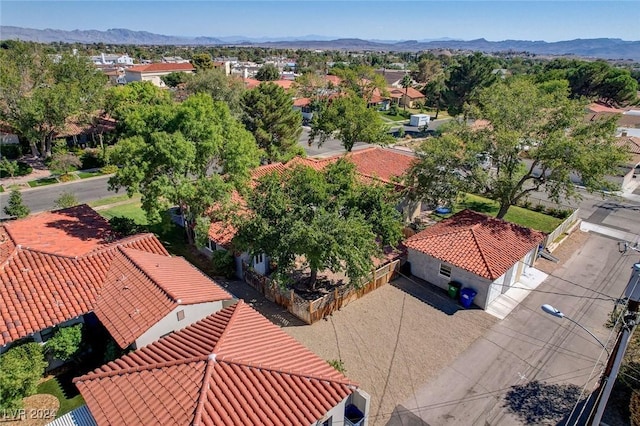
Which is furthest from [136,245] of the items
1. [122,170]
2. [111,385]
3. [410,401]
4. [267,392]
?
[410,401]

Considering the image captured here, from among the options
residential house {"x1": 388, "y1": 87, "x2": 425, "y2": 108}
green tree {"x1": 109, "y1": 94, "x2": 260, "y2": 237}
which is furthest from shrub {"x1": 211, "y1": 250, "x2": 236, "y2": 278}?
residential house {"x1": 388, "y1": 87, "x2": 425, "y2": 108}

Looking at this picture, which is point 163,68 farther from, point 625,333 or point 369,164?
point 625,333

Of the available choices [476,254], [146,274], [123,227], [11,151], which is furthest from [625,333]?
[11,151]

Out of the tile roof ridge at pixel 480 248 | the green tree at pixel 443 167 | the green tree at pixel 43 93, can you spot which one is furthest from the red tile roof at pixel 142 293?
the green tree at pixel 43 93

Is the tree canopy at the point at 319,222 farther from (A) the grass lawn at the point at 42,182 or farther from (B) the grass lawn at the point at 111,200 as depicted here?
(A) the grass lawn at the point at 42,182

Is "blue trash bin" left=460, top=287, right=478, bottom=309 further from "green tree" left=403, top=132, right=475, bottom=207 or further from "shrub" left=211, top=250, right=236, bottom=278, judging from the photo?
"shrub" left=211, top=250, right=236, bottom=278
